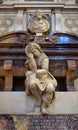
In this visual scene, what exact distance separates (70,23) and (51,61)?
4.65 ft

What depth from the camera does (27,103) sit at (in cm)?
322

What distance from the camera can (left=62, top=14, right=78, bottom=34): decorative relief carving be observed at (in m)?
5.14

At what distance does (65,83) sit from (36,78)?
95 cm

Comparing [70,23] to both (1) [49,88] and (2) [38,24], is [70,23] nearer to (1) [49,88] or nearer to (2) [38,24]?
(2) [38,24]

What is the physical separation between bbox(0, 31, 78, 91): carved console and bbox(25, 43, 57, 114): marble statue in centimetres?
68

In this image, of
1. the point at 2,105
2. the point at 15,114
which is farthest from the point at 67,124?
the point at 2,105

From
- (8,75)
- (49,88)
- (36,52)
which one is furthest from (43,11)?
(49,88)

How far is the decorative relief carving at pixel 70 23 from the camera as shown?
514cm

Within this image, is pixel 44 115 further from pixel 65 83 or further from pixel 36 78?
pixel 65 83

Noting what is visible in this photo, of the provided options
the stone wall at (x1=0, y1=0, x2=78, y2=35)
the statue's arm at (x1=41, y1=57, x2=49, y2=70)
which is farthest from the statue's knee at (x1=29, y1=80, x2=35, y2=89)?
the stone wall at (x1=0, y1=0, x2=78, y2=35)

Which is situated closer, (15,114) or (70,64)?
(15,114)

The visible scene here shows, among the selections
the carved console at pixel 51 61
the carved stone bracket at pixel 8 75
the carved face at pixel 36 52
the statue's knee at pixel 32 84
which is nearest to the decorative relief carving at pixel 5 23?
the carved console at pixel 51 61

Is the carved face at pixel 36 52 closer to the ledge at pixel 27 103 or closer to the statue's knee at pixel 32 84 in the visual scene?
the statue's knee at pixel 32 84

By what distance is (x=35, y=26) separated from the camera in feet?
15.3
